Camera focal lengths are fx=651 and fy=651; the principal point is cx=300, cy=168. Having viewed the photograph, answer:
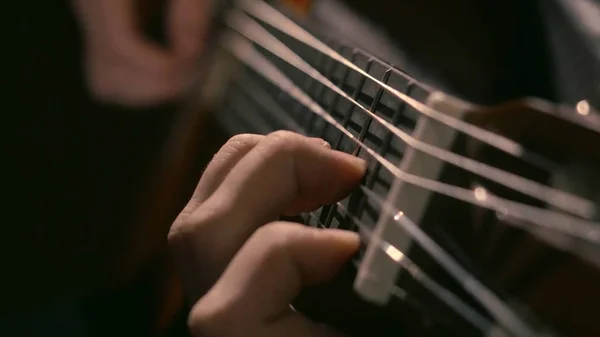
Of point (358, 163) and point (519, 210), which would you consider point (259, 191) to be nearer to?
point (358, 163)

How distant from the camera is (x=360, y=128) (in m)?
0.48

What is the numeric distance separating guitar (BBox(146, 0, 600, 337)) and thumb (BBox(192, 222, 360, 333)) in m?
0.02

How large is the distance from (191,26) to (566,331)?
733 millimetres

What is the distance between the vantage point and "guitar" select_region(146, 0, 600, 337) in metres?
0.28

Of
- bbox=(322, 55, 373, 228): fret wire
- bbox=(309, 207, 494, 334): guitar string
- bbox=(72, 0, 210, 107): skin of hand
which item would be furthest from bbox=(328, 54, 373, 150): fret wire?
bbox=(72, 0, 210, 107): skin of hand

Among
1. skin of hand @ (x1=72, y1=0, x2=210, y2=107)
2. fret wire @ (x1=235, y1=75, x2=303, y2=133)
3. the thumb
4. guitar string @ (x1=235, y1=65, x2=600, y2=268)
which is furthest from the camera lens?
skin of hand @ (x1=72, y1=0, x2=210, y2=107)

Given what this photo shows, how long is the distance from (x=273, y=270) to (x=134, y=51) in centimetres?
67

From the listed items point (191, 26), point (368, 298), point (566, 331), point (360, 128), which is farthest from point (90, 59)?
point (566, 331)

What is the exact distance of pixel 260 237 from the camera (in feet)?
1.28

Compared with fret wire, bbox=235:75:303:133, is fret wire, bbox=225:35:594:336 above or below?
above

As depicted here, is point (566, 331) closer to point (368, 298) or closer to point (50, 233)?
point (368, 298)

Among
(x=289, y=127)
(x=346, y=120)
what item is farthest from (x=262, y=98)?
(x=346, y=120)

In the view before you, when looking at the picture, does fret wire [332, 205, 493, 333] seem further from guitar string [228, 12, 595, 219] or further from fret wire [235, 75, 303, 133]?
fret wire [235, 75, 303, 133]

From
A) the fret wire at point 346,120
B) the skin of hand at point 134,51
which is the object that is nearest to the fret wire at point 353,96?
the fret wire at point 346,120
